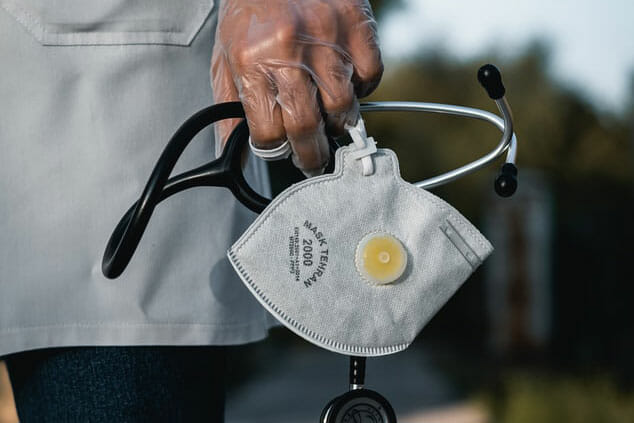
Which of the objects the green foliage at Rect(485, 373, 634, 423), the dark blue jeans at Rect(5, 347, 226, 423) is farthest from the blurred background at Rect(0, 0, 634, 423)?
the dark blue jeans at Rect(5, 347, 226, 423)

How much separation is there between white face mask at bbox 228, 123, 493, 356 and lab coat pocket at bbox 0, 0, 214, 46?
36 centimetres

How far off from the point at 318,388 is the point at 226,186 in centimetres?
735

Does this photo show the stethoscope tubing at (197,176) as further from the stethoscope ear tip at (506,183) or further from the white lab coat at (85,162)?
the white lab coat at (85,162)

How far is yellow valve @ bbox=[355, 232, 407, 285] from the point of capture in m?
1.01

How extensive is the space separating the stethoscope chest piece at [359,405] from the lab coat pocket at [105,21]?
1.73 feet

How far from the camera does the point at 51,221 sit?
4.08 feet

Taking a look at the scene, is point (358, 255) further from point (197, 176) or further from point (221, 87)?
point (221, 87)

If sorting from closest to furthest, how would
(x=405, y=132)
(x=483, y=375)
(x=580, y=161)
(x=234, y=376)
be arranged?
(x=234, y=376)
(x=483, y=375)
(x=580, y=161)
(x=405, y=132)

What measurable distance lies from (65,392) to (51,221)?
0.76 feet

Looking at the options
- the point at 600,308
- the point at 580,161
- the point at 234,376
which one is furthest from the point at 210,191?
the point at 580,161

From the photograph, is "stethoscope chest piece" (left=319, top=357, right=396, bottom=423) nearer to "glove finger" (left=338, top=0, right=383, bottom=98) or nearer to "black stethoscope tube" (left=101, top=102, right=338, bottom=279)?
"black stethoscope tube" (left=101, top=102, right=338, bottom=279)

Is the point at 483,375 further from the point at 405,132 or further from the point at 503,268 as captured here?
the point at 405,132

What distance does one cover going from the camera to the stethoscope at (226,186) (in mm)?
1017

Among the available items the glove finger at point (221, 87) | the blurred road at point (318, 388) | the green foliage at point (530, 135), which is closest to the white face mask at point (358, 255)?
the glove finger at point (221, 87)
